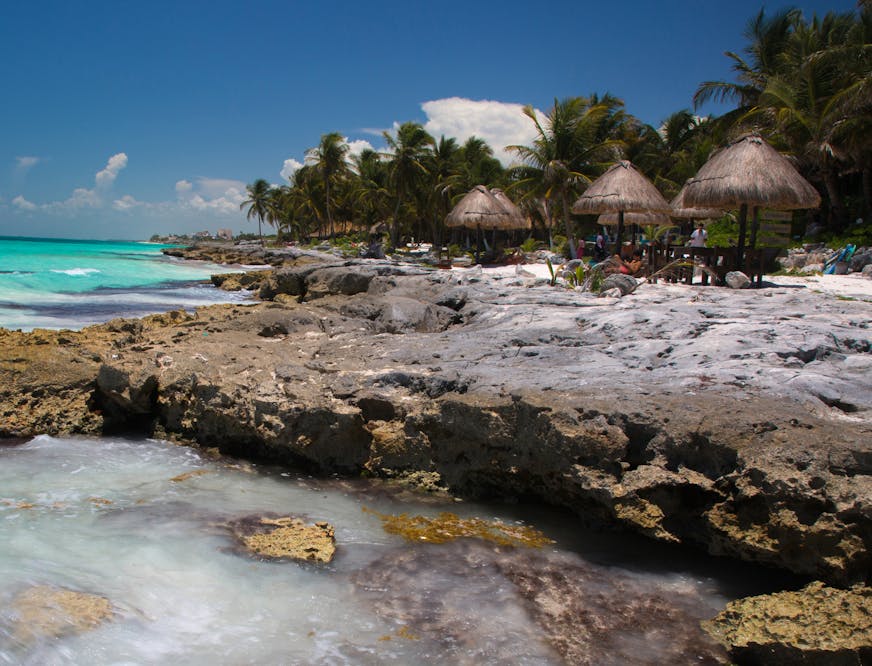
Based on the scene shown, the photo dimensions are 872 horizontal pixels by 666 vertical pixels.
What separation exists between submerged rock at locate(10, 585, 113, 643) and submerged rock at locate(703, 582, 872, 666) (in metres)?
3.22

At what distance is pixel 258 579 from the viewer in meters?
3.58

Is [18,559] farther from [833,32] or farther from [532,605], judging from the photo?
[833,32]

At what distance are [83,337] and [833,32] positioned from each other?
28.8 metres

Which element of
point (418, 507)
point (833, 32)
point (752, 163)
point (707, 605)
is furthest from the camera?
point (833, 32)

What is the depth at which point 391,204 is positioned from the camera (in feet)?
143

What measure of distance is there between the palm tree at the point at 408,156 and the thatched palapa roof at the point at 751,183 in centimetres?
2638

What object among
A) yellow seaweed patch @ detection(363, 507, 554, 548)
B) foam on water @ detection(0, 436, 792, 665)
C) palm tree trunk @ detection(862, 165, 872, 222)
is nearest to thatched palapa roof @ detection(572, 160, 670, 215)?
palm tree trunk @ detection(862, 165, 872, 222)

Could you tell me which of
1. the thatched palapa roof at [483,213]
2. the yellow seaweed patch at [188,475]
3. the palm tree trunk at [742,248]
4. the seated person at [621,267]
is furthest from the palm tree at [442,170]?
the yellow seaweed patch at [188,475]

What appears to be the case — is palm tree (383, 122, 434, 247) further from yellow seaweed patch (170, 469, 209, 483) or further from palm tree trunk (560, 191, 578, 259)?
yellow seaweed patch (170, 469, 209, 483)

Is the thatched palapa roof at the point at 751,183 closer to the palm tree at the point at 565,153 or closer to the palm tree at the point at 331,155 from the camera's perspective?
the palm tree at the point at 565,153

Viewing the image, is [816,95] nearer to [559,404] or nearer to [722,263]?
[722,263]

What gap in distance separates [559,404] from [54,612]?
319 centimetres

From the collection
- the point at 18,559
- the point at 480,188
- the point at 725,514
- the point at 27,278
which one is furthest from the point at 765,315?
the point at 27,278

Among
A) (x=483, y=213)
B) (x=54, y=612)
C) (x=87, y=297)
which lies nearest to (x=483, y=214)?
(x=483, y=213)
